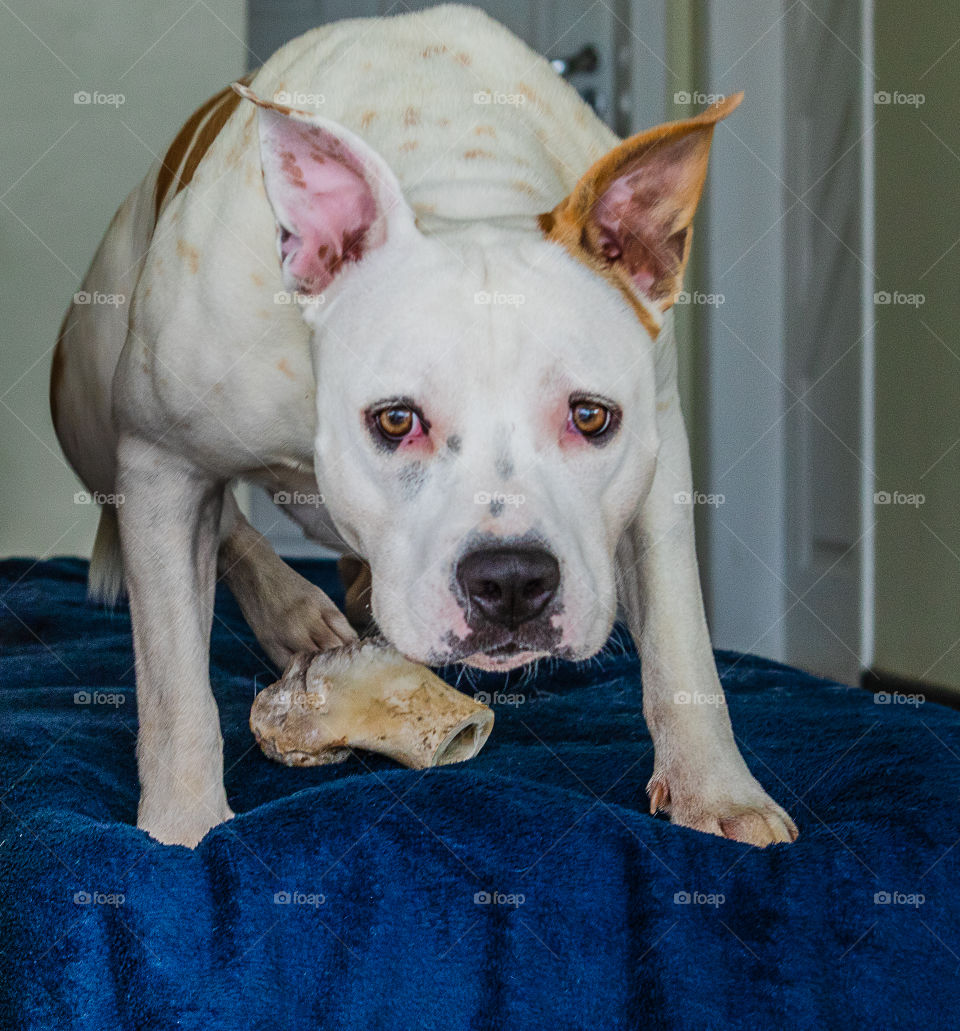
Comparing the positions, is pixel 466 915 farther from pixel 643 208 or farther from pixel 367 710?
pixel 643 208

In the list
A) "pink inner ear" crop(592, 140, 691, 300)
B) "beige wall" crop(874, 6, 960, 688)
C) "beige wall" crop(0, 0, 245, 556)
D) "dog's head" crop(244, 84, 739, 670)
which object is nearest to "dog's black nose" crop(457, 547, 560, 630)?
"dog's head" crop(244, 84, 739, 670)

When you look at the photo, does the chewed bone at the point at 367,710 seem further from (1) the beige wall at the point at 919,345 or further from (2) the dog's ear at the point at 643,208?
(1) the beige wall at the point at 919,345

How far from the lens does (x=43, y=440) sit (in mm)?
4387

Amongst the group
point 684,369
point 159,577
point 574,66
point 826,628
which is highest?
point 574,66

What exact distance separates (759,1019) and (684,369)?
120 inches

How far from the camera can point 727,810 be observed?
1.48 m

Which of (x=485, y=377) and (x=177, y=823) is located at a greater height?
(x=485, y=377)

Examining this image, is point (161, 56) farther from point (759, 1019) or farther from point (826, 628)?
point (759, 1019)

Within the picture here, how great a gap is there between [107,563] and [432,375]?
5.05 ft

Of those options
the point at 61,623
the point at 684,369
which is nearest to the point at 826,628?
the point at 684,369

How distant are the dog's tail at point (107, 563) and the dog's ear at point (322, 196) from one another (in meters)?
1.15

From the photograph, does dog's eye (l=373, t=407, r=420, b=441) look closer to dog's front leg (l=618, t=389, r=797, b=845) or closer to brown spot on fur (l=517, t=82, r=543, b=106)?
dog's front leg (l=618, t=389, r=797, b=845)

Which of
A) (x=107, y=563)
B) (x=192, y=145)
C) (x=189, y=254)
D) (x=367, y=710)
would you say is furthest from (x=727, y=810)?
(x=107, y=563)

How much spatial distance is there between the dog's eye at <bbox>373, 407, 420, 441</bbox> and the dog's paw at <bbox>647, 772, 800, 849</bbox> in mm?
565
